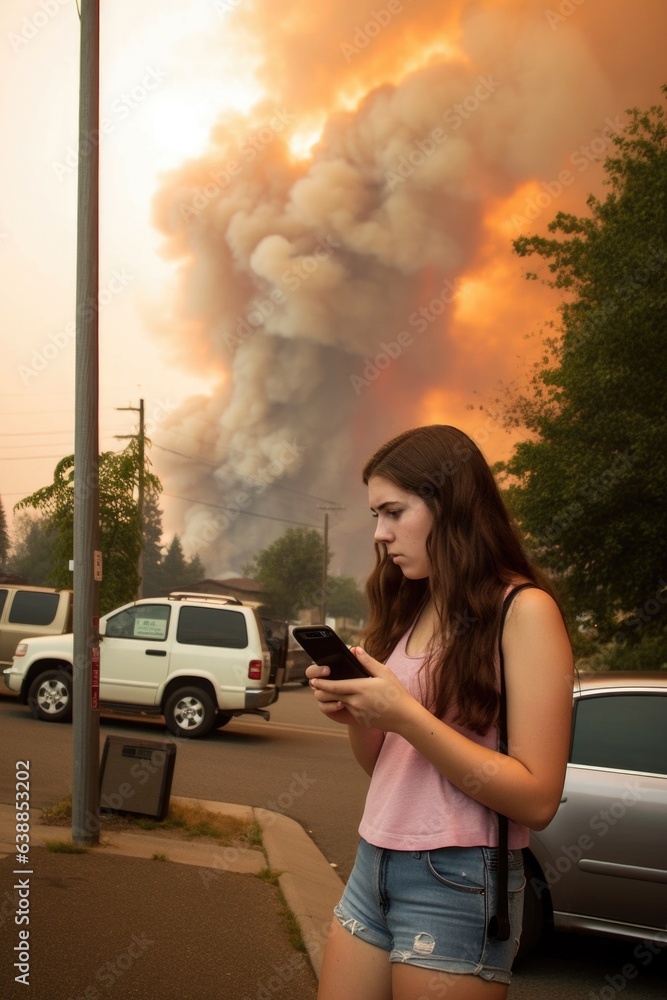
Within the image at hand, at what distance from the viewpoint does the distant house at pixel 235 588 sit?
70.1 m

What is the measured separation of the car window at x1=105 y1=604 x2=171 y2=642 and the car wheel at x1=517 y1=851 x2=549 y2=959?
31.2ft

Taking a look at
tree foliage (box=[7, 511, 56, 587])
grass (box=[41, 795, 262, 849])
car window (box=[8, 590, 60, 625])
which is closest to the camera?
grass (box=[41, 795, 262, 849])

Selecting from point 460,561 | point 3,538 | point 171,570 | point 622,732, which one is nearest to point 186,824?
point 622,732

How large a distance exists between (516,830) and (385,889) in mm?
297

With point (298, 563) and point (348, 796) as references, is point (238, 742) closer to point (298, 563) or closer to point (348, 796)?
point (348, 796)

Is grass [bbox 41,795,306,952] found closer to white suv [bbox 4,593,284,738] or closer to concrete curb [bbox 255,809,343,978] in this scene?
concrete curb [bbox 255,809,343,978]

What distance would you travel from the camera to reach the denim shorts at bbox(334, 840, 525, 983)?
75.2 inches

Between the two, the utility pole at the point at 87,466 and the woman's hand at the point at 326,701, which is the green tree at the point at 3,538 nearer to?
the utility pole at the point at 87,466

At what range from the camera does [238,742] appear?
14109 millimetres

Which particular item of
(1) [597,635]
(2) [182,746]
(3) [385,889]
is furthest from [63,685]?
(1) [597,635]

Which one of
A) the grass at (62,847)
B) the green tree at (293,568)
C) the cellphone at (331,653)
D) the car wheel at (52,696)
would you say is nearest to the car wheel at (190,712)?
the car wheel at (52,696)

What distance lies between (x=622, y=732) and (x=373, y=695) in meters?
4.04

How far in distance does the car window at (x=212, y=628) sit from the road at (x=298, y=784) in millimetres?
1401

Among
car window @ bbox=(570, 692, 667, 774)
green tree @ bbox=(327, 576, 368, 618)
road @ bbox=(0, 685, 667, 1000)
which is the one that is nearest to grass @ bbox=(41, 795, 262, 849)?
road @ bbox=(0, 685, 667, 1000)
